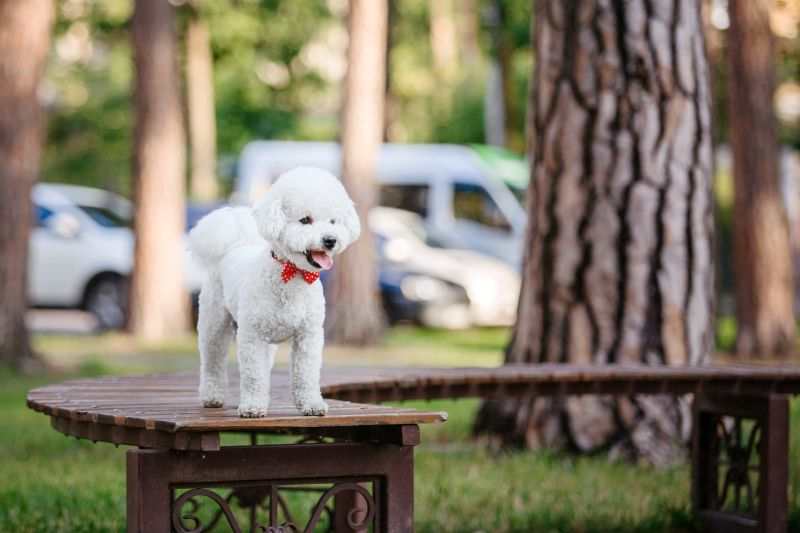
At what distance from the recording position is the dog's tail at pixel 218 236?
4.22m

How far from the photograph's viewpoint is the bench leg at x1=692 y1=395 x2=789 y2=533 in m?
5.57

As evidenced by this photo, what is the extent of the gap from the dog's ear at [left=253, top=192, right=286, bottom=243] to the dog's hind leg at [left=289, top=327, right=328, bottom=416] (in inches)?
11.8

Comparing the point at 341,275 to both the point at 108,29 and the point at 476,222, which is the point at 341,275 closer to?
the point at 476,222

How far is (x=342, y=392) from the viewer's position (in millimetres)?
5145

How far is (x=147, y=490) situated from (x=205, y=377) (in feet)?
1.59

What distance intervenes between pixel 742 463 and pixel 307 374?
2.62m

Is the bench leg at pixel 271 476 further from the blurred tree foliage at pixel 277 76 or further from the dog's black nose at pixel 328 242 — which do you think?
the blurred tree foliage at pixel 277 76

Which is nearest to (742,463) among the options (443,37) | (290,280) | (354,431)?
(354,431)

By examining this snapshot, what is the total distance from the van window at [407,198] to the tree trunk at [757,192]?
301 inches

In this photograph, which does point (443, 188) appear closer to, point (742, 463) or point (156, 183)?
point (156, 183)

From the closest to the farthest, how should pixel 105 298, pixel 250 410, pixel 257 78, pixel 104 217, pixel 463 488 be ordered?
pixel 250 410 < pixel 463 488 < pixel 105 298 < pixel 104 217 < pixel 257 78

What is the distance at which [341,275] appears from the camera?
48.8 ft

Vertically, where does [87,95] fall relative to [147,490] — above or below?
above

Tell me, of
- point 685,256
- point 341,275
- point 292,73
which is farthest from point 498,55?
point 685,256
